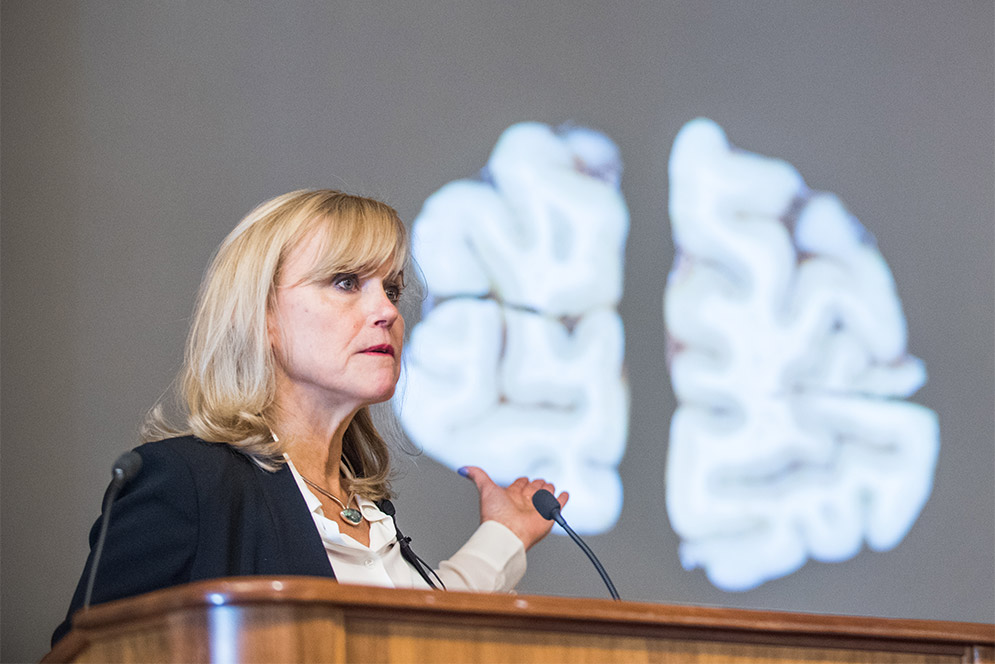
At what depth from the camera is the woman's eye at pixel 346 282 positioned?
1.64 meters

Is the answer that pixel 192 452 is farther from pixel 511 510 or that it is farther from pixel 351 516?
pixel 511 510

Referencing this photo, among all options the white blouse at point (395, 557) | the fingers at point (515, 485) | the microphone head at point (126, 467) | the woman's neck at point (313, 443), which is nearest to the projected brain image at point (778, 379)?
the fingers at point (515, 485)

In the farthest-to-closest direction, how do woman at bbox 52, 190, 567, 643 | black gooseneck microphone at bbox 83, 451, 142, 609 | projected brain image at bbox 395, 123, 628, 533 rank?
projected brain image at bbox 395, 123, 628, 533 < woman at bbox 52, 190, 567, 643 < black gooseneck microphone at bbox 83, 451, 142, 609

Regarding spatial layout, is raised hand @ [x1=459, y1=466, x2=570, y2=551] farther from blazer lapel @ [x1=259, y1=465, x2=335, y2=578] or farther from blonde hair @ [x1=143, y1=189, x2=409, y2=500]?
blazer lapel @ [x1=259, y1=465, x2=335, y2=578]

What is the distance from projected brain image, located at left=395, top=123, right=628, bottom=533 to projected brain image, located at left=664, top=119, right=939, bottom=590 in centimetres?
17

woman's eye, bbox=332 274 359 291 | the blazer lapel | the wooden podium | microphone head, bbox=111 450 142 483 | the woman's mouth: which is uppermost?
woman's eye, bbox=332 274 359 291

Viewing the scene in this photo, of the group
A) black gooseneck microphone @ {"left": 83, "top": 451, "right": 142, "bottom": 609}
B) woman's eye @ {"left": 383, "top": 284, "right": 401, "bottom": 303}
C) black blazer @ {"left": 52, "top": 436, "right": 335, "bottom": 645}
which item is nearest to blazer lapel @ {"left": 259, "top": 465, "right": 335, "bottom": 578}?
black blazer @ {"left": 52, "top": 436, "right": 335, "bottom": 645}

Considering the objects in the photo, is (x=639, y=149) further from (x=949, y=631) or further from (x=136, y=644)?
(x=136, y=644)

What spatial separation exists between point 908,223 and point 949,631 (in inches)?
84.7

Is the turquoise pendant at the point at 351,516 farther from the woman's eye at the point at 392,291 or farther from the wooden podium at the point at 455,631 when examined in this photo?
the wooden podium at the point at 455,631

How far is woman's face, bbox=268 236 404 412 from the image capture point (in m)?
1.60

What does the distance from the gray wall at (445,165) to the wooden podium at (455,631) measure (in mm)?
1503

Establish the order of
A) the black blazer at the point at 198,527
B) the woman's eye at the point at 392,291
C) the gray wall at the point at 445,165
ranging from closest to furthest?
the black blazer at the point at 198,527, the woman's eye at the point at 392,291, the gray wall at the point at 445,165

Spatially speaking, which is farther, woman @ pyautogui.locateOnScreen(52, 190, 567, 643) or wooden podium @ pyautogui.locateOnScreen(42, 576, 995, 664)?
woman @ pyautogui.locateOnScreen(52, 190, 567, 643)
